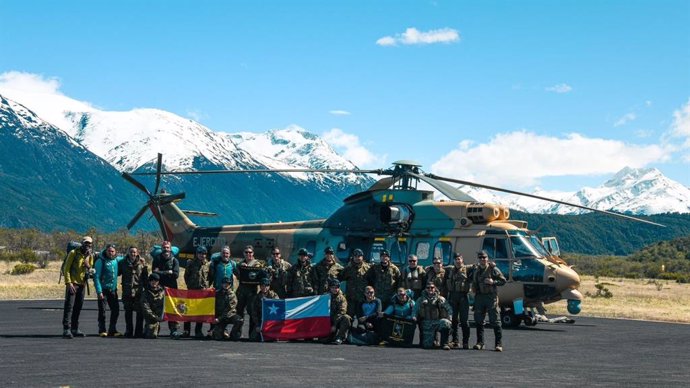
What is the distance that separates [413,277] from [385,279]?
2.31 ft

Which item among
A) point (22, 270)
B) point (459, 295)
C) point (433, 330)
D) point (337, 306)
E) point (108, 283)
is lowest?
point (433, 330)

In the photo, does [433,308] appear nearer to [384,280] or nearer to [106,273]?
[384,280]

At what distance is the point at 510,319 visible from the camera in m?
25.8

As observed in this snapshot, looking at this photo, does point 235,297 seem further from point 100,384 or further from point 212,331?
point 100,384

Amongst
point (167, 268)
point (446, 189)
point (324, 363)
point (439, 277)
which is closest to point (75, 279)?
point (167, 268)

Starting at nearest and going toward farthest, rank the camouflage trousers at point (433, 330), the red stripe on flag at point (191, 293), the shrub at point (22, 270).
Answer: the camouflage trousers at point (433, 330), the red stripe on flag at point (191, 293), the shrub at point (22, 270)

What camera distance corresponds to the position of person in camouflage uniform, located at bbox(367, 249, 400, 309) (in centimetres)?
2155

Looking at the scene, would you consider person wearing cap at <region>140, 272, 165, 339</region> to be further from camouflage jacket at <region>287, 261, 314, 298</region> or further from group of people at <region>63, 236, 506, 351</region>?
camouflage jacket at <region>287, 261, 314, 298</region>

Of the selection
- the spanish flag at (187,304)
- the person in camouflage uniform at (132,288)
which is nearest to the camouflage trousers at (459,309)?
the spanish flag at (187,304)

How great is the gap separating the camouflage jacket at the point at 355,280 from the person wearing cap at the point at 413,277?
1021 mm

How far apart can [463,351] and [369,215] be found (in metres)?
7.99

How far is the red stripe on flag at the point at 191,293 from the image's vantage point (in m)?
20.9

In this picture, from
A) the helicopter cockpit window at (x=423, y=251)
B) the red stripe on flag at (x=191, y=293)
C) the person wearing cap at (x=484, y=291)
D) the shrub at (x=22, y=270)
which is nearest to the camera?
the person wearing cap at (x=484, y=291)

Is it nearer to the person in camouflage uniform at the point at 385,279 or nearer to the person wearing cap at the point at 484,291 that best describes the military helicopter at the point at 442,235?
the person in camouflage uniform at the point at 385,279
